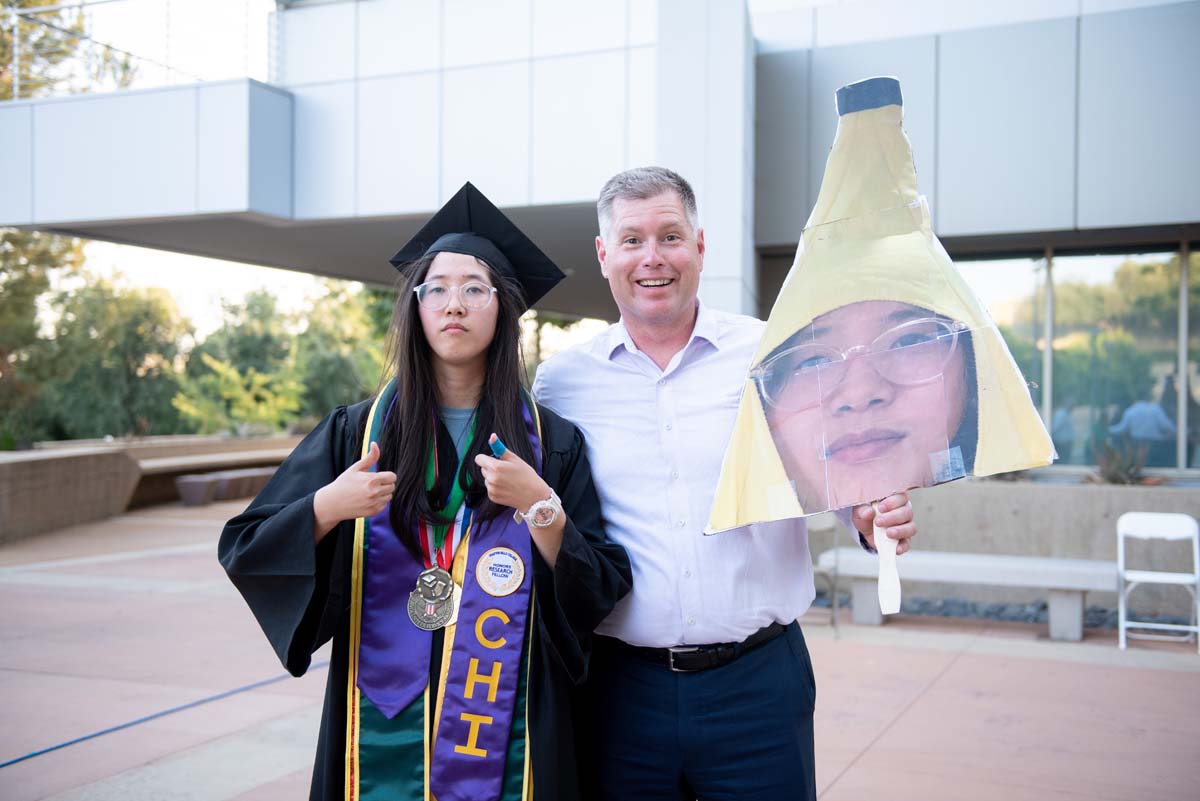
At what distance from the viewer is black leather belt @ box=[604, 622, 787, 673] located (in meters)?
2.47

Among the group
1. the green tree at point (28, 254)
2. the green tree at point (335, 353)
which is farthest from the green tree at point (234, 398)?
the green tree at point (28, 254)

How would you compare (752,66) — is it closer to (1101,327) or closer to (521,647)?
(1101,327)

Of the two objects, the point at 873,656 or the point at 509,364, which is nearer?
the point at 509,364

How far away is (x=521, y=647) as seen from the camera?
7.82 ft

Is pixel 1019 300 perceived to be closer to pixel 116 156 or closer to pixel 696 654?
pixel 696 654

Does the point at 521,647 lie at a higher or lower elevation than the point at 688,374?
lower

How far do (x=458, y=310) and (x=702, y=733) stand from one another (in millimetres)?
1157

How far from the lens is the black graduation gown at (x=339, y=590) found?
2260 mm

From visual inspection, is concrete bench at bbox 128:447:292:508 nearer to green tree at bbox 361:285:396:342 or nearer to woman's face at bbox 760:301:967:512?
green tree at bbox 361:285:396:342

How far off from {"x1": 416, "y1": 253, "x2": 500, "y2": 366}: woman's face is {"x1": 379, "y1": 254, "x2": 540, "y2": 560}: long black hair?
4 cm

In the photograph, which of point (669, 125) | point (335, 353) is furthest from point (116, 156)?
point (335, 353)

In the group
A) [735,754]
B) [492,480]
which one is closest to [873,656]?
[735,754]

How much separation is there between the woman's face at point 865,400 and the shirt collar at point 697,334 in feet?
1.11

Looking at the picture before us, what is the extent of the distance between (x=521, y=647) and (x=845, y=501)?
82cm
